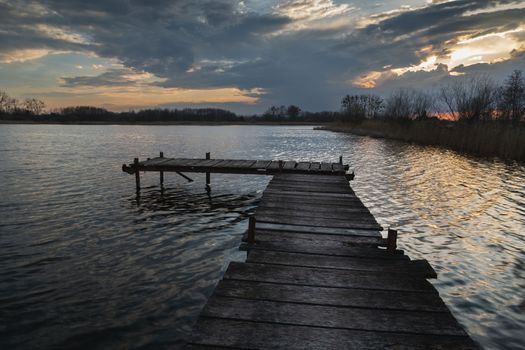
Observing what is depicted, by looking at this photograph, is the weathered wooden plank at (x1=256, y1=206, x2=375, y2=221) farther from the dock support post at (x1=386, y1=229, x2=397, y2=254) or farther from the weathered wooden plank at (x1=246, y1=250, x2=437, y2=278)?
the weathered wooden plank at (x1=246, y1=250, x2=437, y2=278)

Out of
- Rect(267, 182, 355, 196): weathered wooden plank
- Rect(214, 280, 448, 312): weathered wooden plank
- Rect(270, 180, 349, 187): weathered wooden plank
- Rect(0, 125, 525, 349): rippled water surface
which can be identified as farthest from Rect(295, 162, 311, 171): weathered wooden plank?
Rect(214, 280, 448, 312): weathered wooden plank

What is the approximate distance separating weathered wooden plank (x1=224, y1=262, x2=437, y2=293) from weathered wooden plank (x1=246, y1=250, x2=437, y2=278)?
19cm

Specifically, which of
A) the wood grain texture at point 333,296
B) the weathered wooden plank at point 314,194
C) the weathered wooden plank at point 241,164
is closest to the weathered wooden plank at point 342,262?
the wood grain texture at point 333,296

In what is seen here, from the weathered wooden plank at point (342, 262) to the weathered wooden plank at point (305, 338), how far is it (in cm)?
191

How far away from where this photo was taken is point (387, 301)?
4.59m

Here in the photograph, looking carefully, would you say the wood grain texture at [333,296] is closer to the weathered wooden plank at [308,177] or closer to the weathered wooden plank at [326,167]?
the weathered wooden plank at [308,177]

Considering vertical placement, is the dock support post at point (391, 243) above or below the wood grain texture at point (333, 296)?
above

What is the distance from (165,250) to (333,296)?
623 cm

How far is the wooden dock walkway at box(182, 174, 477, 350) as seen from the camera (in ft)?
12.2

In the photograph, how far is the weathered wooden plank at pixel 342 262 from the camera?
571 cm

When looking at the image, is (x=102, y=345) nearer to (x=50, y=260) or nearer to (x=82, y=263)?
(x=82, y=263)

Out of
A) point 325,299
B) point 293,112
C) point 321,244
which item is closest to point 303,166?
point 321,244

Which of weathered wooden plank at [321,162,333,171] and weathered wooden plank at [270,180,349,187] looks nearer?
weathered wooden plank at [270,180,349,187]

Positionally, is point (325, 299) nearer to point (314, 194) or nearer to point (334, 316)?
point (334, 316)
